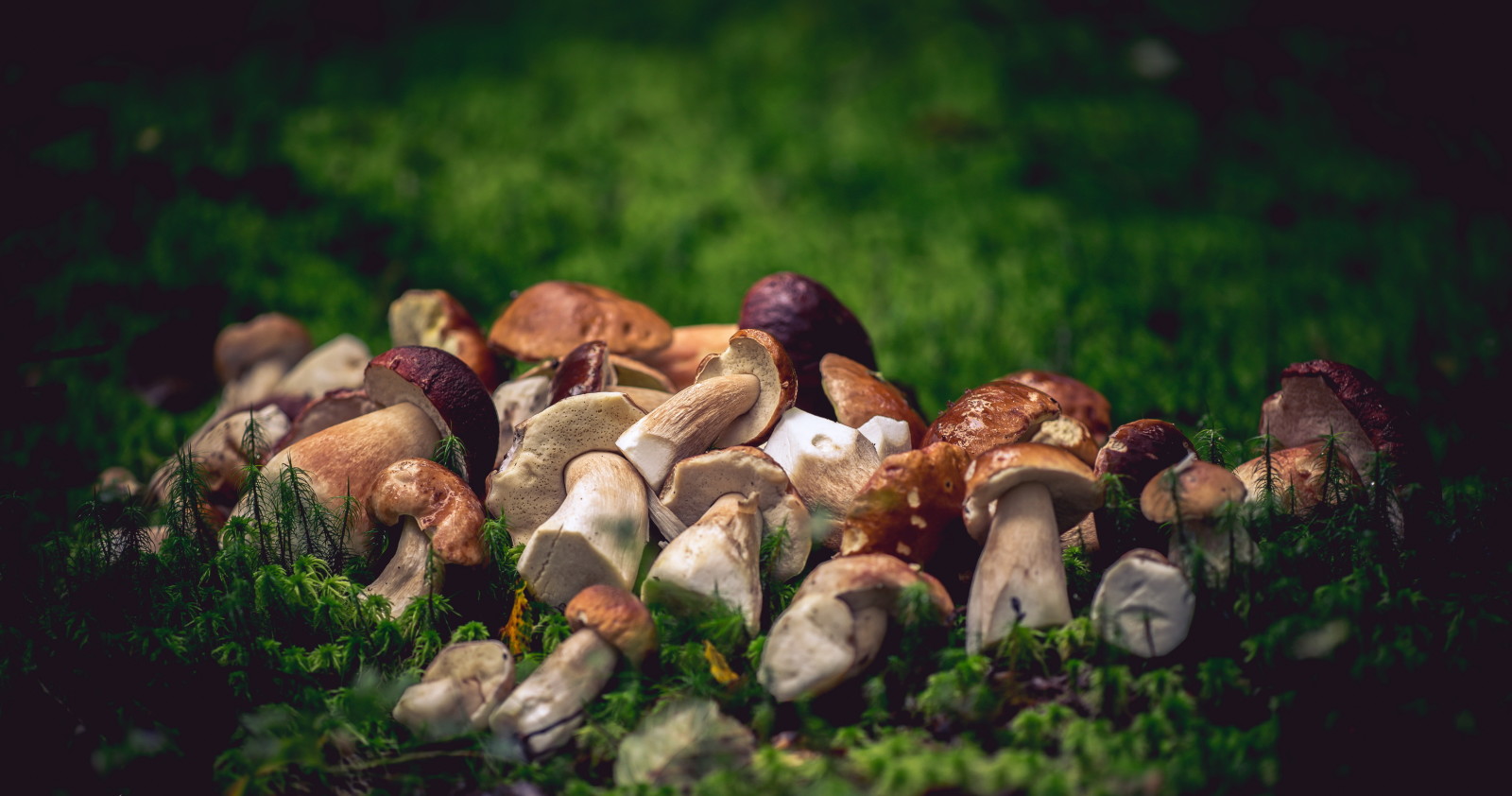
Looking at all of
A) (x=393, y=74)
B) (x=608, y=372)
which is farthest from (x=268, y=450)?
(x=393, y=74)

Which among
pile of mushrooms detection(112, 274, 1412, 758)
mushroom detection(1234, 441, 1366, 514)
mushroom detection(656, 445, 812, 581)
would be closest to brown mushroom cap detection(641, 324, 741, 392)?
pile of mushrooms detection(112, 274, 1412, 758)

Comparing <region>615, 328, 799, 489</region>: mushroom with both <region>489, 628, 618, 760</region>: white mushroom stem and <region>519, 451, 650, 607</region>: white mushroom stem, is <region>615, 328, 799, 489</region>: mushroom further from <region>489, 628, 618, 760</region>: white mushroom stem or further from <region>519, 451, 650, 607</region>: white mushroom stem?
<region>489, 628, 618, 760</region>: white mushroom stem

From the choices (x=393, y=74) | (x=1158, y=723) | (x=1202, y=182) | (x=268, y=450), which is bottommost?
(x=1158, y=723)

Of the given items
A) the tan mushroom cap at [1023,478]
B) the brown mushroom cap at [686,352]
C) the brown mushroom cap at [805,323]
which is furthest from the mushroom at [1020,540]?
the brown mushroom cap at [686,352]

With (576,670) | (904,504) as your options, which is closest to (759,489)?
(904,504)

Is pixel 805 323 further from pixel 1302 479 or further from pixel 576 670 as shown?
pixel 1302 479

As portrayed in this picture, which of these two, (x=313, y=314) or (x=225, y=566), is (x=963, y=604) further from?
(x=313, y=314)
